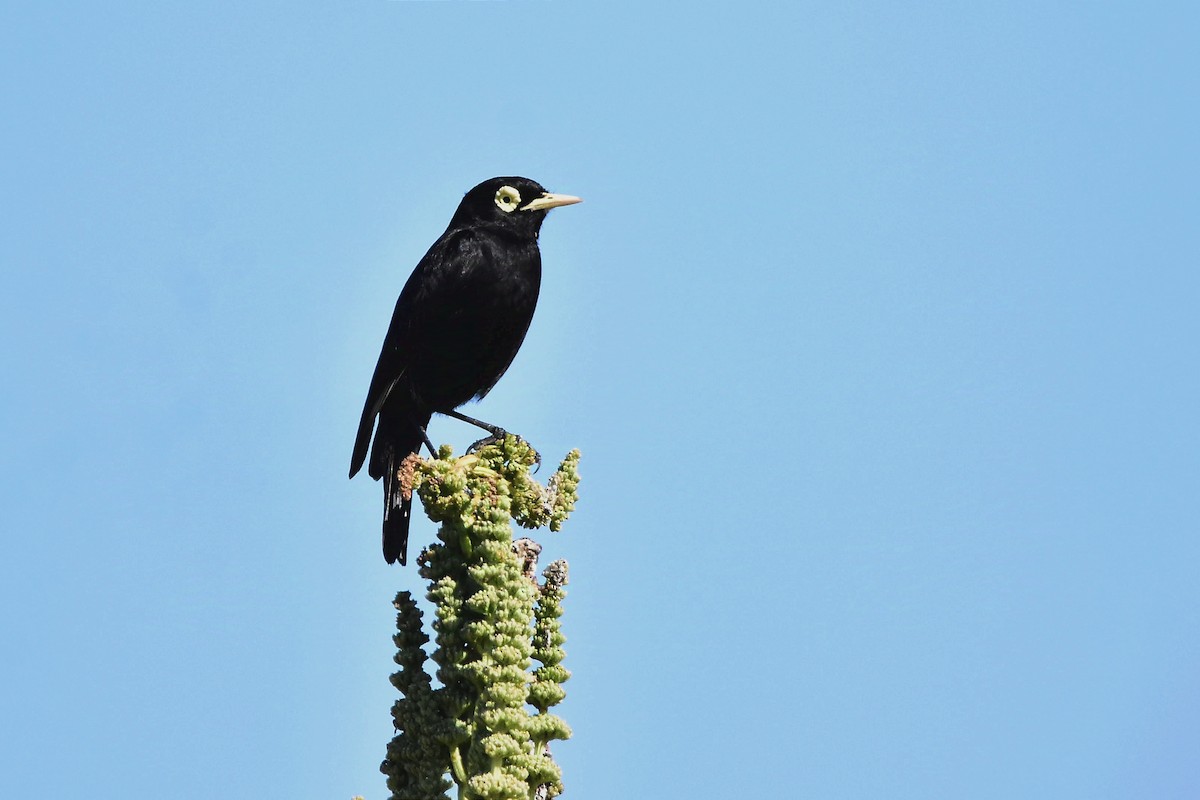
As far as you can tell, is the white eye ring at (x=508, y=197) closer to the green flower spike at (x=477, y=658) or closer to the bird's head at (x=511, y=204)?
the bird's head at (x=511, y=204)

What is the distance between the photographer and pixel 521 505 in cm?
581

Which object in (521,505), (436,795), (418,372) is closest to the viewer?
(436,795)

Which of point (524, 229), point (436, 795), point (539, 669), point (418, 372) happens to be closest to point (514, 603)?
point (539, 669)

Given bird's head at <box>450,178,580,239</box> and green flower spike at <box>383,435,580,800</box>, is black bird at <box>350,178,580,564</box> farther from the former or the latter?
green flower spike at <box>383,435,580,800</box>

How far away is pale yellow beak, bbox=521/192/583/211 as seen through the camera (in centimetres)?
870

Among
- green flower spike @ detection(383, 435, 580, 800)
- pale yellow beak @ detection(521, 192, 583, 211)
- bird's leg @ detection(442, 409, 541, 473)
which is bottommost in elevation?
green flower spike @ detection(383, 435, 580, 800)

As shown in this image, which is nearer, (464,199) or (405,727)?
(405,727)

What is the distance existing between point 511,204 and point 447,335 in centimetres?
103

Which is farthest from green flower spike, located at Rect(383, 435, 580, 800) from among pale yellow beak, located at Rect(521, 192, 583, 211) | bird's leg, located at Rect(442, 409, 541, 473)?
pale yellow beak, located at Rect(521, 192, 583, 211)

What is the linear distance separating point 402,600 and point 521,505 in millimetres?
624

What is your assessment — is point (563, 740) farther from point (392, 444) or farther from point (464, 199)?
point (464, 199)

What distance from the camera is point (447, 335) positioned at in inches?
320

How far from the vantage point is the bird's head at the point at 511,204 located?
866 centimetres

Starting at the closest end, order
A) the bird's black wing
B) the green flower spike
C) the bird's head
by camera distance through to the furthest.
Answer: the green flower spike → the bird's black wing → the bird's head
